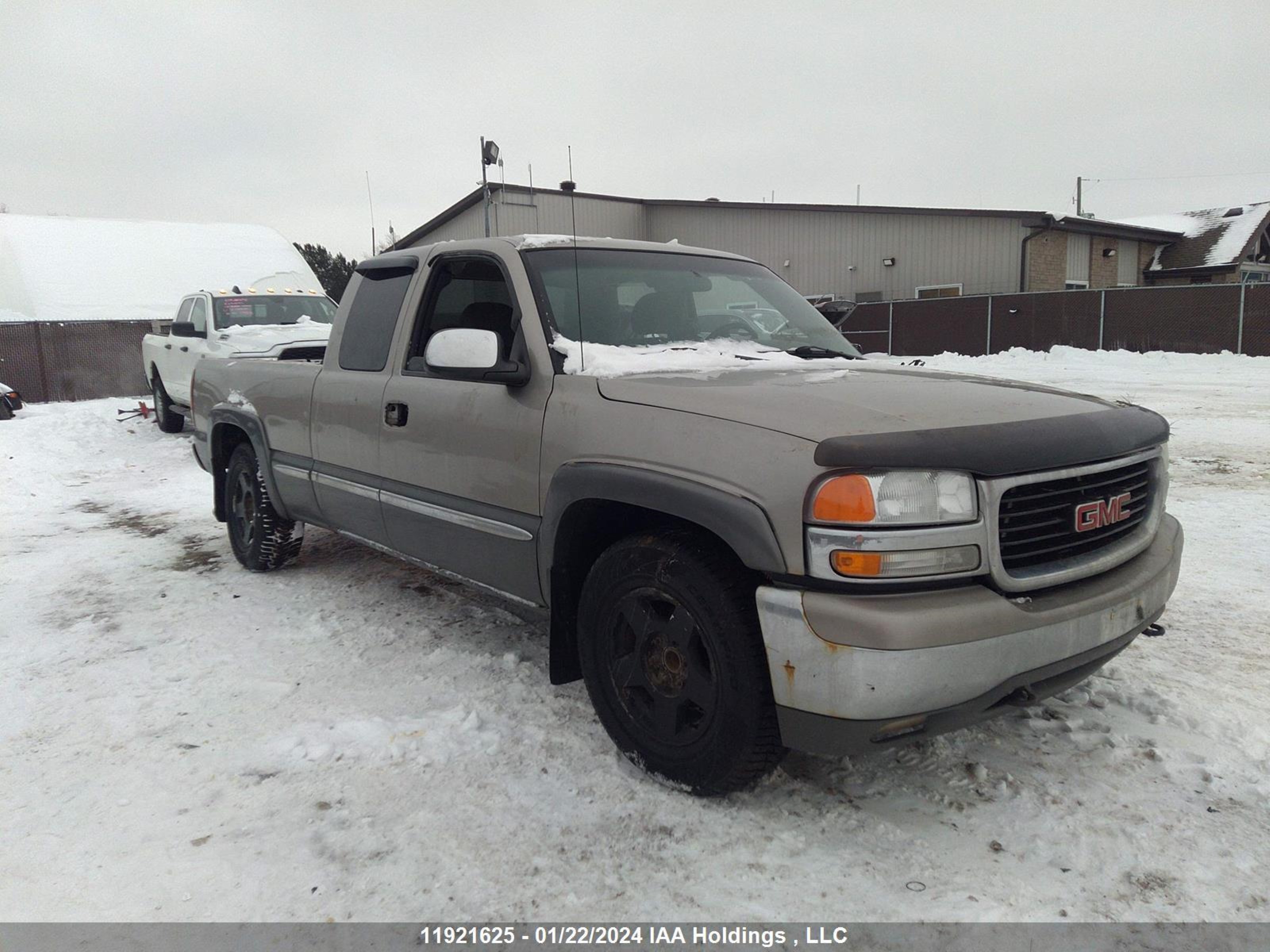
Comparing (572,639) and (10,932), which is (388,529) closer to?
(572,639)

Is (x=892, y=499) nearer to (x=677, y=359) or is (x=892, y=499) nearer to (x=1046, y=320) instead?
(x=677, y=359)

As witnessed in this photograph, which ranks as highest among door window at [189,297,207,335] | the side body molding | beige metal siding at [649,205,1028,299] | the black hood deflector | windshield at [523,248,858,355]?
beige metal siding at [649,205,1028,299]

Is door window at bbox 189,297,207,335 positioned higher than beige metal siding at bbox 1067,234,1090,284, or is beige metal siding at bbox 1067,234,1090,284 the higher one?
beige metal siding at bbox 1067,234,1090,284

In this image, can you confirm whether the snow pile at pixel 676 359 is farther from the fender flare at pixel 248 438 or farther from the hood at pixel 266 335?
the hood at pixel 266 335

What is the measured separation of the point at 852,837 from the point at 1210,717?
154cm

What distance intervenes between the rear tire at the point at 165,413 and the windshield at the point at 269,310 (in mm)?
1982

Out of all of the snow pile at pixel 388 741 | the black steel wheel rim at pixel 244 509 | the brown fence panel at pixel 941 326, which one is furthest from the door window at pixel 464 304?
the brown fence panel at pixel 941 326

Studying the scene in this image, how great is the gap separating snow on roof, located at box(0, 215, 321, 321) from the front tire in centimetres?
2259

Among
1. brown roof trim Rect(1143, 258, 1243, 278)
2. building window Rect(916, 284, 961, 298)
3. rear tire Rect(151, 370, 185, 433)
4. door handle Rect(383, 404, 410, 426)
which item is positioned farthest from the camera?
brown roof trim Rect(1143, 258, 1243, 278)

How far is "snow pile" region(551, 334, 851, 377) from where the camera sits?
3068mm

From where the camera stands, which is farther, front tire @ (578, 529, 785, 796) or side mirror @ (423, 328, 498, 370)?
side mirror @ (423, 328, 498, 370)

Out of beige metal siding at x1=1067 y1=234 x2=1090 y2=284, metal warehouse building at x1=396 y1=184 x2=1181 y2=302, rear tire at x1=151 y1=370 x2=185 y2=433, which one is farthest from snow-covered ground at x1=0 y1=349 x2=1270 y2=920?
beige metal siding at x1=1067 y1=234 x2=1090 y2=284

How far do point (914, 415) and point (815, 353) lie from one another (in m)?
1.18

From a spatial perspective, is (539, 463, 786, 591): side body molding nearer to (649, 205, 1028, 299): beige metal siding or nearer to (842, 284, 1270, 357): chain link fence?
(842, 284, 1270, 357): chain link fence
